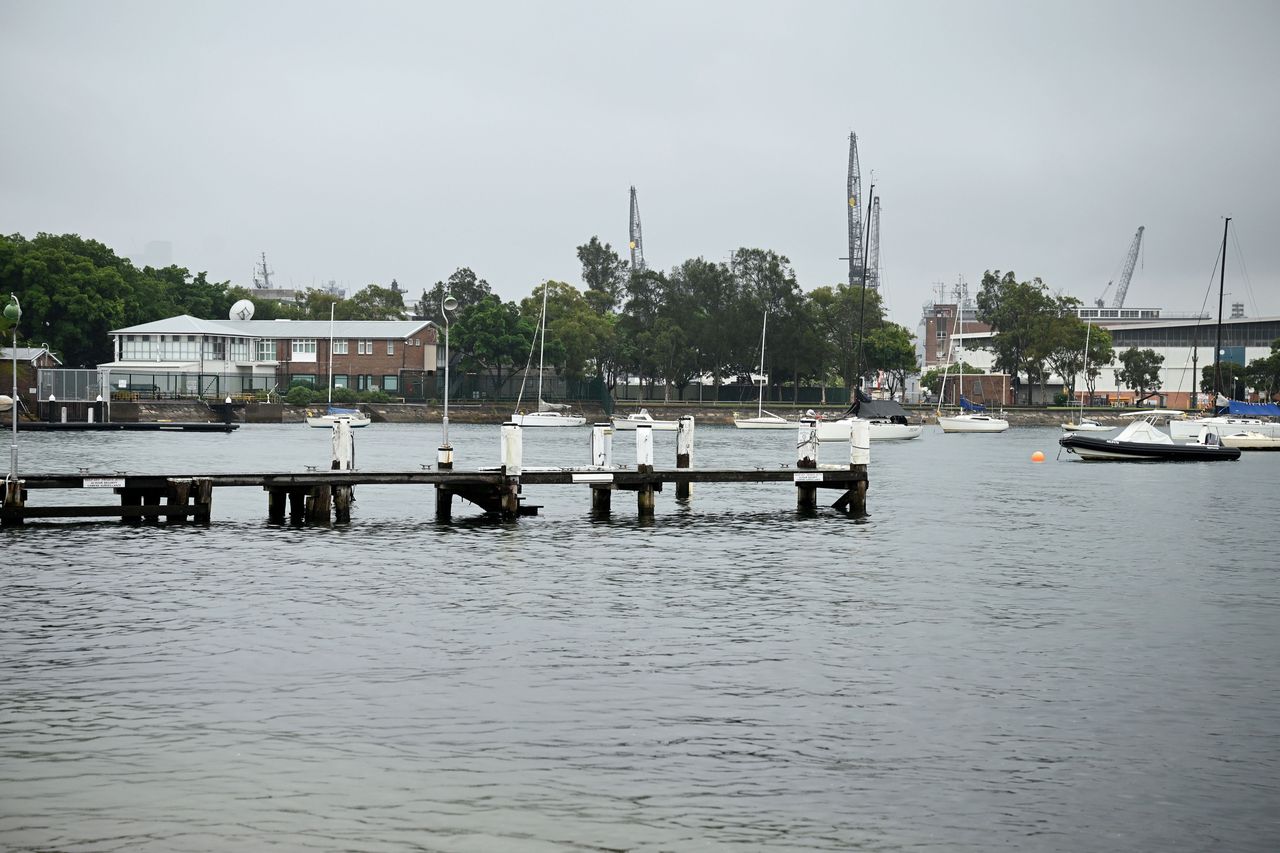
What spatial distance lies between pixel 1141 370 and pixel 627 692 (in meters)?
177

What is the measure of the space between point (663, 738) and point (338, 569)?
14.3 m

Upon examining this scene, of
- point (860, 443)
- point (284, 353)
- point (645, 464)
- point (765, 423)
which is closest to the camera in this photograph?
point (645, 464)

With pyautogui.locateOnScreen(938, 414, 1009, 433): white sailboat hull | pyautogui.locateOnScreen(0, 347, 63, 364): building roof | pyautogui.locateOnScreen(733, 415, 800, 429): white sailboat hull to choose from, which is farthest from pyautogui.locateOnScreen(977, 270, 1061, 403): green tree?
pyautogui.locateOnScreen(0, 347, 63, 364): building roof

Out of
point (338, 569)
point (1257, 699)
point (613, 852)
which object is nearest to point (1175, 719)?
point (1257, 699)

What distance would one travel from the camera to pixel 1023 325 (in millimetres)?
157250

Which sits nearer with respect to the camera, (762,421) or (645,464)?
(645,464)

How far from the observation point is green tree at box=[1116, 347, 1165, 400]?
181125 millimetres

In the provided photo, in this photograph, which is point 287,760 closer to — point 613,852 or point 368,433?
point 613,852

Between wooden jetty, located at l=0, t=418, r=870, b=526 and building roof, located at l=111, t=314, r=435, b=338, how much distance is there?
9575 cm

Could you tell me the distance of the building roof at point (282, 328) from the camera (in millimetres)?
129875

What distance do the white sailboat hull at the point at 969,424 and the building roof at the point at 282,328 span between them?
5059 centimetres

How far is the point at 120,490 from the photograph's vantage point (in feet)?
106

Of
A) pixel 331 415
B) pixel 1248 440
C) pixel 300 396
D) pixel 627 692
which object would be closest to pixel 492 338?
pixel 300 396

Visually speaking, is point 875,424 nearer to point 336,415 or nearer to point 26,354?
point 336,415
